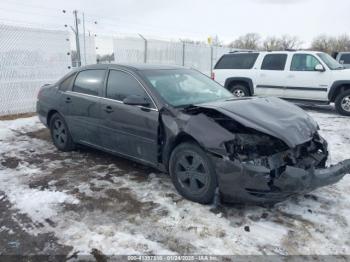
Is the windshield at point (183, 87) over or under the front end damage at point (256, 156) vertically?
over

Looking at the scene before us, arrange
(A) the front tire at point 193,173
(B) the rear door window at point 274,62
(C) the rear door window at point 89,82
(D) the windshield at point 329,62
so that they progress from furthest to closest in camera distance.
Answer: (B) the rear door window at point 274,62 < (D) the windshield at point 329,62 < (C) the rear door window at point 89,82 < (A) the front tire at point 193,173

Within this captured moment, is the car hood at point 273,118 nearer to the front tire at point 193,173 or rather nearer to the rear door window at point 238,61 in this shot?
the front tire at point 193,173

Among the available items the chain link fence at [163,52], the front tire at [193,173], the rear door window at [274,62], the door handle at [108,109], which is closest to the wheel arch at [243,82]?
the rear door window at [274,62]

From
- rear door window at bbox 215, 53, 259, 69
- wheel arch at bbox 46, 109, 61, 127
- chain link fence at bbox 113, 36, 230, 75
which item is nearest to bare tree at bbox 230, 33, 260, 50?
chain link fence at bbox 113, 36, 230, 75

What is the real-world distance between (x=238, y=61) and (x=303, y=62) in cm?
218

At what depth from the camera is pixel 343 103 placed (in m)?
9.51

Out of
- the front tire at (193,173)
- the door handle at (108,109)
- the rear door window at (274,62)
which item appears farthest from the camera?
the rear door window at (274,62)

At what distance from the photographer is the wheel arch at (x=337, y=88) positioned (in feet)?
31.0

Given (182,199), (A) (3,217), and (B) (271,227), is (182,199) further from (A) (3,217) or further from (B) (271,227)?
(A) (3,217)

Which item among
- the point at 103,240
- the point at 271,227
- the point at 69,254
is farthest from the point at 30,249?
the point at 271,227

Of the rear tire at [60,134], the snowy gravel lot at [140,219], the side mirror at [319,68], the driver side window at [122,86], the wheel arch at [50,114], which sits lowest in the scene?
the snowy gravel lot at [140,219]

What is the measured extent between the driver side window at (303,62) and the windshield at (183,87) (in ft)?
19.1

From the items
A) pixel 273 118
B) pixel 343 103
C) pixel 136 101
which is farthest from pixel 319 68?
pixel 136 101

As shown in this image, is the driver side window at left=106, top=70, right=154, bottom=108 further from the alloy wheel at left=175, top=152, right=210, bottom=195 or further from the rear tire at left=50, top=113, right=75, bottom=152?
the rear tire at left=50, top=113, right=75, bottom=152
